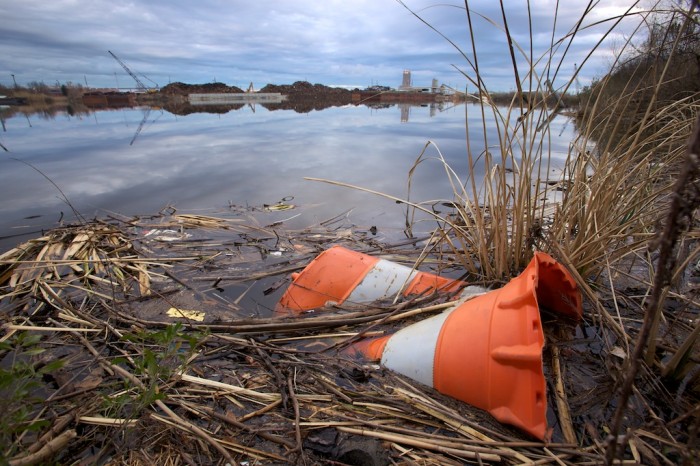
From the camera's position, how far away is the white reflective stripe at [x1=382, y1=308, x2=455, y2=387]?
5.66ft

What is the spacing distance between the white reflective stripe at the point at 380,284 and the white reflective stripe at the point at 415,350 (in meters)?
0.51

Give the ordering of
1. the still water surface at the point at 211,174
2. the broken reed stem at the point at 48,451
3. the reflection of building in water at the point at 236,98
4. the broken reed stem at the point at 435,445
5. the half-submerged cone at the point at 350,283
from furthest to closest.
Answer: the reflection of building in water at the point at 236,98
the still water surface at the point at 211,174
the half-submerged cone at the point at 350,283
the broken reed stem at the point at 435,445
the broken reed stem at the point at 48,451

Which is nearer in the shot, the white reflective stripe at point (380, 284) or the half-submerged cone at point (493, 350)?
the half-submerged cone at point (493, 350)

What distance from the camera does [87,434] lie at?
145 centimetres

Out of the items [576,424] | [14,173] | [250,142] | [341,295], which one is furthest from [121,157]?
[576,424]

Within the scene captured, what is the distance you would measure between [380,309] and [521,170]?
1.26 meters

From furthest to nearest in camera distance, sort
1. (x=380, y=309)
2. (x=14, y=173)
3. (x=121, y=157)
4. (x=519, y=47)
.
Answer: (x=121, y=157) → (x=14, y=173) → (x=380, y=309) → (x=519, y=47)

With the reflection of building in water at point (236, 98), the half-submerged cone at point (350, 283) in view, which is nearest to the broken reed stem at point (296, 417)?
the half-submerged cone at point (350, 283)

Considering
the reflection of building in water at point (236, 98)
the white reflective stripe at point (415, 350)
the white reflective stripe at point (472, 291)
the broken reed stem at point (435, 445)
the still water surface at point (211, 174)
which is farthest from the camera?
the reflection of building in water at point (236, 98)

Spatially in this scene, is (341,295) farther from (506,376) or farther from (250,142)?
(250,142)

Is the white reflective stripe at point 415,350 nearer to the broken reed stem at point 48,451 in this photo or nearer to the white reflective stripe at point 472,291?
the white reflective stripe at point 472,291

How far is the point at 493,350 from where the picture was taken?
1.46 metres

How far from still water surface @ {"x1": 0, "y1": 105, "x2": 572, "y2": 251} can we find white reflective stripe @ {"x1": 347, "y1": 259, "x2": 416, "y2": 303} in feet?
5.52

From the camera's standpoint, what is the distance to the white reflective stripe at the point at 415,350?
1726mm
